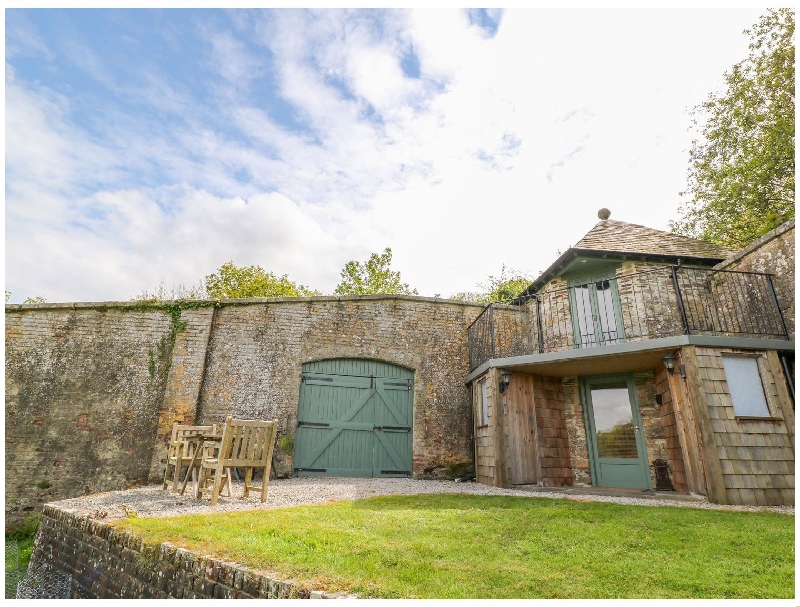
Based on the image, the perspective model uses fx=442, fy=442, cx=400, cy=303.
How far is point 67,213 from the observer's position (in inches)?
263

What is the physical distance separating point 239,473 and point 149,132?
6.52 metres

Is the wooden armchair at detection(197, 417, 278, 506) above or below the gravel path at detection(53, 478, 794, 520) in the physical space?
above

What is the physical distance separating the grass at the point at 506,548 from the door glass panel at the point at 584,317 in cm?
474

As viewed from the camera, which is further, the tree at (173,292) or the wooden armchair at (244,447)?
the tree at (173,292)

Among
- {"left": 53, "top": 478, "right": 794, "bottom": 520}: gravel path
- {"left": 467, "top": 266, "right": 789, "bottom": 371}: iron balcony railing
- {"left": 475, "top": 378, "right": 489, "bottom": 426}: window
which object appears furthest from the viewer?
{"left": 475, "top": 378, "right": 489, "bottom": 426}: window

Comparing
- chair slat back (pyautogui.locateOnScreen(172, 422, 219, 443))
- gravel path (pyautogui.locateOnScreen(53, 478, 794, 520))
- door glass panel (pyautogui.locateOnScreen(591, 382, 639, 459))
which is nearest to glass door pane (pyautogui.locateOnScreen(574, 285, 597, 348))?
door glass panel (pyautogui.locateOnScreen(591, 382, 639, 459))

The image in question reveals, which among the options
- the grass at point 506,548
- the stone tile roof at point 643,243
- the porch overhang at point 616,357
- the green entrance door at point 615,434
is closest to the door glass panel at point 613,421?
the green entrance door at point 615,434

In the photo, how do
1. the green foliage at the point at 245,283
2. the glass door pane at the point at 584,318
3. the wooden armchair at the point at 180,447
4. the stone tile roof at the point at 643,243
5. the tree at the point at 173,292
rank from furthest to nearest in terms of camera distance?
the green foliage at the point at 245,283
the tree at the point at 173,292
the glass door pane at the point at 584,318
the stone tile roof at the point at 643,243
the wooden armchair at the point at 180,447

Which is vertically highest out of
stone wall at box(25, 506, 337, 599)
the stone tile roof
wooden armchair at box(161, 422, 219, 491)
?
the stone tile roof

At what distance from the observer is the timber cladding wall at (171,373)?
29.0 feet

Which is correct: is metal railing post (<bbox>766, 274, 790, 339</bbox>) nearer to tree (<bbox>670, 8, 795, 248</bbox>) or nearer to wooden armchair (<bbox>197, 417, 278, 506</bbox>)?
tree (<bbox>670, 8, 795, 248</bbox>)

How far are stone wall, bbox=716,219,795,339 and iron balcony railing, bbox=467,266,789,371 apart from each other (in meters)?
0.13

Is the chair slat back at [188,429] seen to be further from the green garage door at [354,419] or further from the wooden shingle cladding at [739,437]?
the wooden shingle cladding at [739,437]

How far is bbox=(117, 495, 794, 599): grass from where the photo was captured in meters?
2.76
